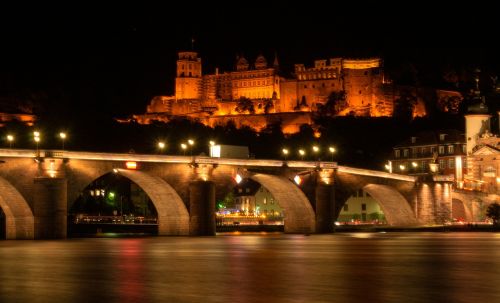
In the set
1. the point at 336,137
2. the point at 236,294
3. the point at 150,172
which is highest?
the point at 336,137

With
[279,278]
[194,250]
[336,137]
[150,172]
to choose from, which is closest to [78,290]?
[279,278]

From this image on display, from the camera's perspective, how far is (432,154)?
117 m

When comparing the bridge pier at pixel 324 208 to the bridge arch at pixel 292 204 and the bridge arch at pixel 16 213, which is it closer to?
A: the bridge arch at pixel 292 204

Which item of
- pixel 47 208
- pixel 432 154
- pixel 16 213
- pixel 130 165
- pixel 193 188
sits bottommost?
pixel 16 213

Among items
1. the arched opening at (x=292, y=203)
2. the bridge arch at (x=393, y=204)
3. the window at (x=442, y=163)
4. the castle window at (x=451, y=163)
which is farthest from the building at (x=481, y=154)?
the arched opening at (x=292, y=203)

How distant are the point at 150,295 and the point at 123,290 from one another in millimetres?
1577

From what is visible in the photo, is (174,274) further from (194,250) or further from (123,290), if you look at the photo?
(194,250)

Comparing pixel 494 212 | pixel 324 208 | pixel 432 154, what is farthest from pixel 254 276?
pixel 432 154

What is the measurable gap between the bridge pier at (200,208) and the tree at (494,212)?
105ft

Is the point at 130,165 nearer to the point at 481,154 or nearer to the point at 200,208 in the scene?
the point at 200,208

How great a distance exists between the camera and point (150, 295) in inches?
987

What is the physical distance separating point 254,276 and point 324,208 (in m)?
52.4

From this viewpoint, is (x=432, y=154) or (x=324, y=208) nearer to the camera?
A: (x=324, y=208)

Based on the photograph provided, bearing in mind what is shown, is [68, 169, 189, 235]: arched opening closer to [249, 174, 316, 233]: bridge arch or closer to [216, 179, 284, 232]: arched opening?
[249, 174, 316, 233]: bridge arch
